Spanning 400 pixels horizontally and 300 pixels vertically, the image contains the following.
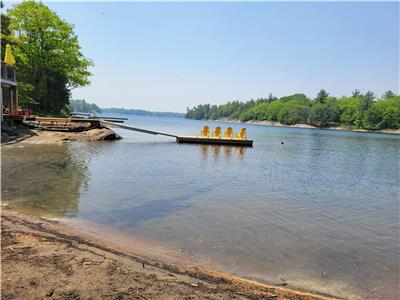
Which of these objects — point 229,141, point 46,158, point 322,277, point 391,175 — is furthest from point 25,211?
point 229,141

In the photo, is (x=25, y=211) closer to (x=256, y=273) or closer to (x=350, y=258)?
(x=256, y=273)

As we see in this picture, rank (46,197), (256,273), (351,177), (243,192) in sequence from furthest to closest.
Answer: (351,177) → (243,192) → (46,197) → (256,273)

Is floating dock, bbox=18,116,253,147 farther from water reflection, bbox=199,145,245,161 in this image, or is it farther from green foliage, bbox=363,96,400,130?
green foliage, bbox=363,96,400,130

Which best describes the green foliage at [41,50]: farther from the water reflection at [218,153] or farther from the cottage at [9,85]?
the water reflection at [218,153]

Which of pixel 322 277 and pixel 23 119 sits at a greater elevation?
pixel 23 119

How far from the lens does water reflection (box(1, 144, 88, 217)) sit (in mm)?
8570

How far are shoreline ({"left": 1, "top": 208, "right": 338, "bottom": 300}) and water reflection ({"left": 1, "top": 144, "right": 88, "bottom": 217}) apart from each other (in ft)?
7.83

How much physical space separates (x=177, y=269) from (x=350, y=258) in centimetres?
370

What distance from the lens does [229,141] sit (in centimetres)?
3111

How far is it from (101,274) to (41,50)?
123ft

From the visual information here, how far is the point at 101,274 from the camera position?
15.3ft

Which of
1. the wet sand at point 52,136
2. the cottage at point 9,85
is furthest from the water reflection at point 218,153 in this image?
the cottage at point 9,85

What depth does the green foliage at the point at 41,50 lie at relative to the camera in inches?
1391

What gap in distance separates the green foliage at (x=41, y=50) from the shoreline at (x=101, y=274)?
3138 cm
